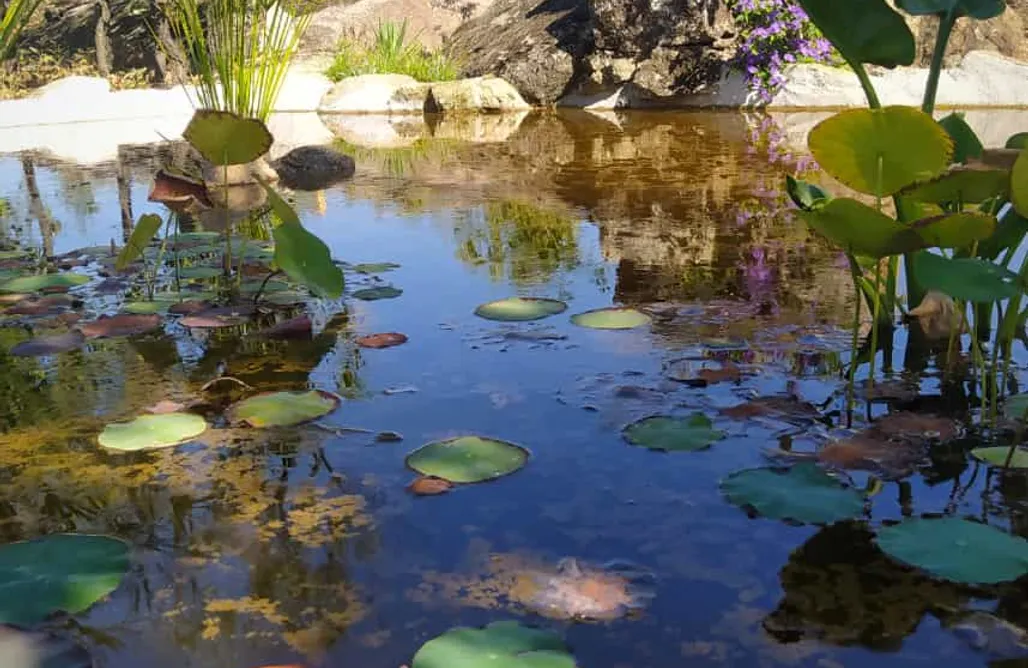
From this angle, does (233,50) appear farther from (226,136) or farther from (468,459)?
(468,459)

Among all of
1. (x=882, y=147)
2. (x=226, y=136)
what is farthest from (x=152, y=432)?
(x=882, y=147)

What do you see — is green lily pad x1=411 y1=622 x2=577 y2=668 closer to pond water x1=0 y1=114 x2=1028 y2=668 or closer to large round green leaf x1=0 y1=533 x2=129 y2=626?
pond water x1=0 y1=114 x2=1028 y2=668

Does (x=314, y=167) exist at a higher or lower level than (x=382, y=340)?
higher

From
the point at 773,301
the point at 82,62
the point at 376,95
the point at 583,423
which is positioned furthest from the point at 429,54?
the point at 583,423

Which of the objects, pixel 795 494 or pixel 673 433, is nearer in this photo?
pixel 795 494

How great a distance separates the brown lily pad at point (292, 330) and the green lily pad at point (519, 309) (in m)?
0.42

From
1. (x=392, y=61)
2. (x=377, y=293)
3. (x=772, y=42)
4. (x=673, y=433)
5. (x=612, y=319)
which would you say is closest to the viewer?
(x=673, y=433)

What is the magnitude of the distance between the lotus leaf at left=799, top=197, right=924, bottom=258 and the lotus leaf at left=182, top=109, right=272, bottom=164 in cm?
132

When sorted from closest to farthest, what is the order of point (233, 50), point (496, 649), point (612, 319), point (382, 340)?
point (496, 649), point (382, 340), point (612, 319), point (233, 50)

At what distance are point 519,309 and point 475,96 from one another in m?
6.99

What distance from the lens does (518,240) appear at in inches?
125

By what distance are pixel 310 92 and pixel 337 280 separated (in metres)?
8.12

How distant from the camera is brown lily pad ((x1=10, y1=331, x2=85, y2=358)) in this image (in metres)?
2.09

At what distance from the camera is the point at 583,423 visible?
1.65 m
